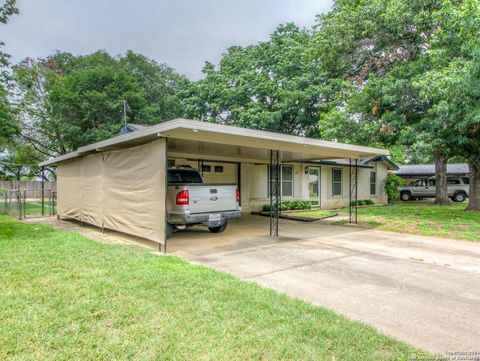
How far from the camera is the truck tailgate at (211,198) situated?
7344mm

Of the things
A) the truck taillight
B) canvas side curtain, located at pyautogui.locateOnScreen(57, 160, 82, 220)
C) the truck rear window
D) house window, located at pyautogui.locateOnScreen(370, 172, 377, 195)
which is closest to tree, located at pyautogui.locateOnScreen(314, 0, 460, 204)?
house window, located at pyautogui.locateOnScreen(370, 172, 377, 195)

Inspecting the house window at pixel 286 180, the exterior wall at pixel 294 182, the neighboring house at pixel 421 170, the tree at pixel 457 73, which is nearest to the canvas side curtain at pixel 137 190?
the exterior wall at pixel 294 182

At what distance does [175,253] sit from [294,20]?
24.0 m

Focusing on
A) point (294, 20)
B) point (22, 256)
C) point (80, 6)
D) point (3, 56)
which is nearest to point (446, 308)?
point (22, 256)

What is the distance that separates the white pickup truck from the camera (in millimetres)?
7242

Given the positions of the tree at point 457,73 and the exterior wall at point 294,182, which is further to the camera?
the exterior wall at point 294,182

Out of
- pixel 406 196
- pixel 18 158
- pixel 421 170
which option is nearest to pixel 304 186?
pixel 406 196

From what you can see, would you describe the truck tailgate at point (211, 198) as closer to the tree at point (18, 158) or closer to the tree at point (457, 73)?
the tree at point (457, 73)

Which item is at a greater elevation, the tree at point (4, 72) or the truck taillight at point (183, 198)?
the tree at point (4, 72)

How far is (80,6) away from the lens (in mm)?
12906

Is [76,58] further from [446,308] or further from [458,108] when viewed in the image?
[446,308]

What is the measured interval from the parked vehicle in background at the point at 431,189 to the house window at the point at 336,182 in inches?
372

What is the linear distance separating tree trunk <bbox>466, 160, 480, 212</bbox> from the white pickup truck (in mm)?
11483

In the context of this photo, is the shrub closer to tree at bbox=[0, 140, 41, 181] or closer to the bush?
the bush
